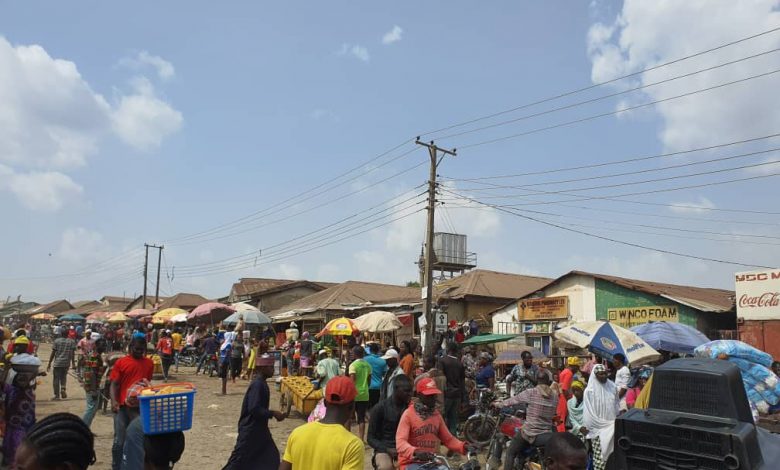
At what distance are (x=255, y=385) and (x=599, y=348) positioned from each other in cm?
840

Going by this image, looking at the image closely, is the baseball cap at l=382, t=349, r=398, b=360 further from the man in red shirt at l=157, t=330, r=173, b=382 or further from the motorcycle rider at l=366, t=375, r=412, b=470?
the man in red shirt at l=157, t=330, r=173, b=382

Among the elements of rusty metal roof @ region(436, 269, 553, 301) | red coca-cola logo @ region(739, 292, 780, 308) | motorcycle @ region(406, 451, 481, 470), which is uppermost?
rusty metal roof @ region(436, 269, 553, 301)

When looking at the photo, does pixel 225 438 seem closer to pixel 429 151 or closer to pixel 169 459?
pixel 169 459

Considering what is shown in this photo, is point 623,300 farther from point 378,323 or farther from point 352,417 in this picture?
point 352,417

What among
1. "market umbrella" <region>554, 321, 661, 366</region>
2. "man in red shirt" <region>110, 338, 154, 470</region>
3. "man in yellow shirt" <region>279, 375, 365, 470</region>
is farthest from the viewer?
"market umbrella" <region>554, 321, 661, 366</region>

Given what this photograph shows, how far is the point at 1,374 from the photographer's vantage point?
6.71 m

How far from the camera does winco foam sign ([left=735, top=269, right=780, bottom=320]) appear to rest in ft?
60.7

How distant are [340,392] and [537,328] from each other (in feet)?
76.4

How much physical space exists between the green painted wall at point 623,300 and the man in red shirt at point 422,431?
1810 centimetres

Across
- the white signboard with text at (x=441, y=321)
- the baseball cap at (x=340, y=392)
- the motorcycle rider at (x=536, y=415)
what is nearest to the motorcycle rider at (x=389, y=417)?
the baseball cap at (x=340, y=392)

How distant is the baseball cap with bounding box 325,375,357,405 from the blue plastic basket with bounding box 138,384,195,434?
1885 millimetres

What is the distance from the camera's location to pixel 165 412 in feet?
16.4

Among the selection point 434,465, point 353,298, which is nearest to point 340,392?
point 434,465

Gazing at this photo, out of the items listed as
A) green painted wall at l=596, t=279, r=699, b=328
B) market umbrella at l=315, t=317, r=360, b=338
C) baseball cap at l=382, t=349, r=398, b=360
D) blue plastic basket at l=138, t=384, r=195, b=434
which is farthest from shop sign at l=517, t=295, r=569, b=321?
blue plastic basket at l=138, t=384, r=195, b=434
